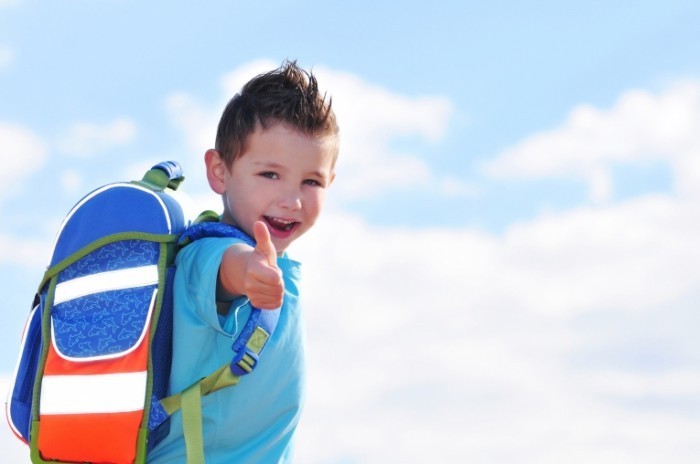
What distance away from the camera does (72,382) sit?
5488mm

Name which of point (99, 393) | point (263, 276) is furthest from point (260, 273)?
point (99, 393)

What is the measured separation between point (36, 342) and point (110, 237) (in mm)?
766

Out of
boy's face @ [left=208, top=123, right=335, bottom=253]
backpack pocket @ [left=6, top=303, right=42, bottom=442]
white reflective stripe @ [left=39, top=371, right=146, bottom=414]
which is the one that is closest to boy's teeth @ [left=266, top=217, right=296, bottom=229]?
boy's face @ [left=208, top=123, right=335, bottom=253]

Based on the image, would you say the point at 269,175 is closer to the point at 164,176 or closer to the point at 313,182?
the point at 313,182

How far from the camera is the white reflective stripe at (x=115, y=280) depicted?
5.52 metres

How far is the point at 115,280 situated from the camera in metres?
5.54

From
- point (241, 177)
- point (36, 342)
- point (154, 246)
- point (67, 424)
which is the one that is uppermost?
point (241, 177)

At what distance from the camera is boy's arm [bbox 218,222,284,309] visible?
15.9 ft

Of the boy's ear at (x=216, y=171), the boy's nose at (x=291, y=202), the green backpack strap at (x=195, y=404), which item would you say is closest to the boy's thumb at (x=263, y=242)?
the green backpack strap at (x=195, y=404)

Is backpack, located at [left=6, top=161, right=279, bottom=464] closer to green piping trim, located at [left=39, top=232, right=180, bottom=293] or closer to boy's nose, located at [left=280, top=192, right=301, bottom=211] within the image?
green piping trim, located at [left=39, top=232, right=180, bottom=293]

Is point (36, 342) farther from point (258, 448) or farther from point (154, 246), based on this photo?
point (258, 448)

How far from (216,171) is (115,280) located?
100 cm

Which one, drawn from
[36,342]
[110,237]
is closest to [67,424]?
[36,342]

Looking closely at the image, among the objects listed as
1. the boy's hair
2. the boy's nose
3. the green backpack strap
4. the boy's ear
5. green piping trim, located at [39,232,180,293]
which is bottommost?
the green backpack strap
